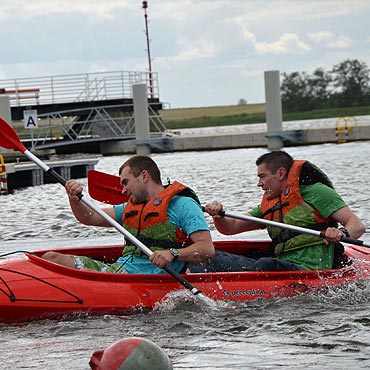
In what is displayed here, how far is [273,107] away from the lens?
2716cm

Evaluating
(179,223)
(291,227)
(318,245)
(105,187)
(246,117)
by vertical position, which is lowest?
(246,117)

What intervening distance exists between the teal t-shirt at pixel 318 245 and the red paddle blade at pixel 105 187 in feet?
4.38

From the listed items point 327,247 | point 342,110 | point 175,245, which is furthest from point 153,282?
point 342,110

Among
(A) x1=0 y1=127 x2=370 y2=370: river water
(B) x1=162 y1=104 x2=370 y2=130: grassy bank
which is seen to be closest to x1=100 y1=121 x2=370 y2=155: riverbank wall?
(B) x1=162 y1=104 x2=370 y2=130: grassy bank

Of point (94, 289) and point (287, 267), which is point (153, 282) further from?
point (287, 267)

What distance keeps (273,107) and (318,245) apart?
20552 millimetres

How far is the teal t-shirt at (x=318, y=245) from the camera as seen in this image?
262 inches

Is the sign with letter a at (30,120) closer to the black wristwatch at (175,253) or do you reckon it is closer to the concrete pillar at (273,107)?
the concrete pillar at (273,107)

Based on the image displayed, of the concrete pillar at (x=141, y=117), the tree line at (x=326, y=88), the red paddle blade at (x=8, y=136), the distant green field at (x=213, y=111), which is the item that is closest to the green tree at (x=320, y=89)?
the tree line at (x=326, y=88)

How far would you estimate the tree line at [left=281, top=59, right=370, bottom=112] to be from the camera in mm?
55000

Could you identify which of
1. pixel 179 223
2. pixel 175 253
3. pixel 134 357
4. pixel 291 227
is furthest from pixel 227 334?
pixel 134 357

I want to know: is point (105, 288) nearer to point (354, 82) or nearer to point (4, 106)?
point (4, 106)

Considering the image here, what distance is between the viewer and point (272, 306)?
6.46 m

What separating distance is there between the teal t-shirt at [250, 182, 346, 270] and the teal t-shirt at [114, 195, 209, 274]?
2.49ft
